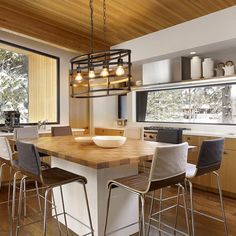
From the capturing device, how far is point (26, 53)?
5141 mm

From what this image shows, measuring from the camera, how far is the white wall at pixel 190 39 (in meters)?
3.38

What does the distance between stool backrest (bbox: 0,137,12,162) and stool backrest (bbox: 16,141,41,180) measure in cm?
54

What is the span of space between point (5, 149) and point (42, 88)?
9.70ft

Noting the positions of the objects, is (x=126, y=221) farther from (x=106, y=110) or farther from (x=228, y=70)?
(x=106, y=110)

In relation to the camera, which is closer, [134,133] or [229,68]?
[134,133]

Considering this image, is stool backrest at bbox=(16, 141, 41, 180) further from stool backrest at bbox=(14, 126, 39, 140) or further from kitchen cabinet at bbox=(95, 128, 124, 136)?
kitchen cabinet at bbox=(95, 128, 124, 136)

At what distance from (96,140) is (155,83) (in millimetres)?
2594

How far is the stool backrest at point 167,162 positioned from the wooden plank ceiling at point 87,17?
236cm

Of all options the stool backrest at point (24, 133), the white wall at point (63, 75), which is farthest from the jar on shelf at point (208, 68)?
the white wall at point (63, 75)

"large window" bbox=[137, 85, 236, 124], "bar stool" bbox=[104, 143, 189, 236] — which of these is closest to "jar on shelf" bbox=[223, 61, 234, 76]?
"large window" bbox=[137, 85, 236, 124]

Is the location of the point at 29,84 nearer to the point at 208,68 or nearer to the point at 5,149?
the point at 5,149

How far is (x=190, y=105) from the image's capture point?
15.6ft

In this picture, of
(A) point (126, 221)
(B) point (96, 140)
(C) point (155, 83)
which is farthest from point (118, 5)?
(A) point (126, 221)

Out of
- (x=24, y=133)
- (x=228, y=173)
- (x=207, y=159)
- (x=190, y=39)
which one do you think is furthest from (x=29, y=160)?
(x=190, y=39)
